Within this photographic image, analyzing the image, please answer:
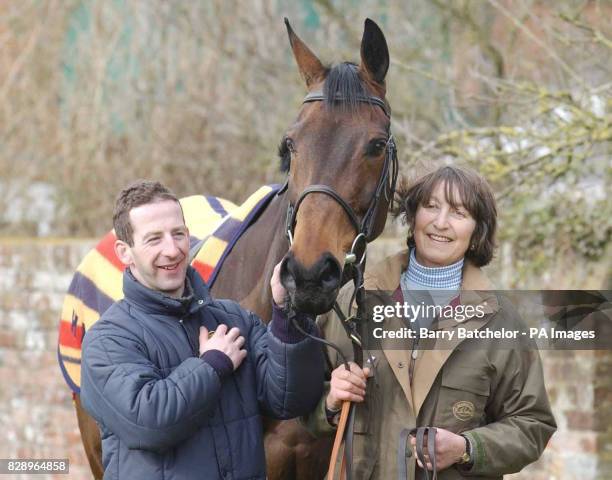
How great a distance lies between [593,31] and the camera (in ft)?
17.3

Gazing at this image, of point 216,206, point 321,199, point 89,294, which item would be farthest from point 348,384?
point 216,206

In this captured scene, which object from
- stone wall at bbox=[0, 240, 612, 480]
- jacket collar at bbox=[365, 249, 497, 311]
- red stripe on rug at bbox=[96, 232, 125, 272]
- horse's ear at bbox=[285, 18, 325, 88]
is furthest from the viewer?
stone wall at bbox=[0, 240, 612, 480]

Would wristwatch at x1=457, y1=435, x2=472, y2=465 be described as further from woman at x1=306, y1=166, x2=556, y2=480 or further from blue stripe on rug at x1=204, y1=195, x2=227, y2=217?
blue stripe on rug at x1=204, y1=195, x2=227, y2=217

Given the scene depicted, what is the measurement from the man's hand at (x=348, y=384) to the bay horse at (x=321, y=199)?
0.21 meters

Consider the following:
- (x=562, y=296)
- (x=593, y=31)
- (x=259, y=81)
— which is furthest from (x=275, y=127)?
(x=562, y=296)

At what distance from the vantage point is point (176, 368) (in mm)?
2721

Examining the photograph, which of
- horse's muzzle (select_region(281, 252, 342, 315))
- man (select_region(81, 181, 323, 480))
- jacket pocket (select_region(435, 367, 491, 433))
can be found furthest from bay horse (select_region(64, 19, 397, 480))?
jacket pocket (select_region(435, 367, 491, 433))

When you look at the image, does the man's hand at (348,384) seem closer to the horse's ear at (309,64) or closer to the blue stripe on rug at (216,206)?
the horse's ear at (309,64)

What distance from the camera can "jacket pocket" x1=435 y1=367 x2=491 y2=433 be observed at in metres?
2.80

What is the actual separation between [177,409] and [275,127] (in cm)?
661

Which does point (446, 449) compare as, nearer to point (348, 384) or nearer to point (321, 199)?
point (348, 384)

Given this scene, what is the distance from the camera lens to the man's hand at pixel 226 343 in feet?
9.16

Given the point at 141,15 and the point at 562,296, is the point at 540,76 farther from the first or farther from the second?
the point at 562,296

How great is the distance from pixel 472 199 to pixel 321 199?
0.45 meters
